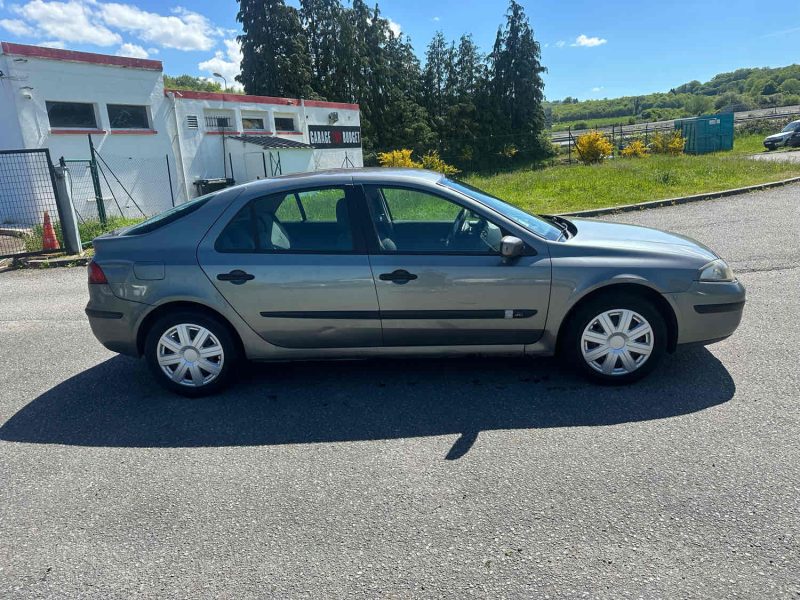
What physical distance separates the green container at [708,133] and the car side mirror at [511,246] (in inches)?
1203

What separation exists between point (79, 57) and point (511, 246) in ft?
54.0

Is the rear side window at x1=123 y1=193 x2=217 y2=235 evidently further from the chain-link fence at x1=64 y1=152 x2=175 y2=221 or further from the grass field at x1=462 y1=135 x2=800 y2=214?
the chain-link fence at x1=64 y1=152 x2=175 y2=221

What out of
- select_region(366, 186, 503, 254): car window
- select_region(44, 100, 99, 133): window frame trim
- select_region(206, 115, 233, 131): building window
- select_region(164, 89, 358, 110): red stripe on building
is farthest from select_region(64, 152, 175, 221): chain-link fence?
select_region(366, 186, 503, 254): car window

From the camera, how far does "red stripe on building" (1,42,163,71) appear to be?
1423 cm

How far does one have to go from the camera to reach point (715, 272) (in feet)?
12.9

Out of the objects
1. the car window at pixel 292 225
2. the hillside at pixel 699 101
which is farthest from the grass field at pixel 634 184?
the hillside at pixel 699 101

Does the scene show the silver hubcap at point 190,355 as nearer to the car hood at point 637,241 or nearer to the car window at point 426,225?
the car window at point 426,225

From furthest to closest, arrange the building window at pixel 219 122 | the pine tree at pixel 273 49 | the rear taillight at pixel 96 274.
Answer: the pine tree at pixel 273 49 < the building window at pixel 219 122 < the rear taillight at pixel 96 274

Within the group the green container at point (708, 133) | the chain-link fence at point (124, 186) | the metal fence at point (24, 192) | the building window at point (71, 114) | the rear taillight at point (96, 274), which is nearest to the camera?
the rear taillight at point (96, 274)

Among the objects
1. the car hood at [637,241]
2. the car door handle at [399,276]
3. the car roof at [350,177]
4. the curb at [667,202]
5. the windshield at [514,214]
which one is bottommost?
the curb at [667,202]

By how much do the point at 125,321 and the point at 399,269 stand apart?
2023 mm

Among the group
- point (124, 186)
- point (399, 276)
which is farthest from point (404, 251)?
point (124, 186)

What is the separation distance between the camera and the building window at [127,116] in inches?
658

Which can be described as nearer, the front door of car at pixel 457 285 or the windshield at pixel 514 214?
the front door of car at pixel 457 285
